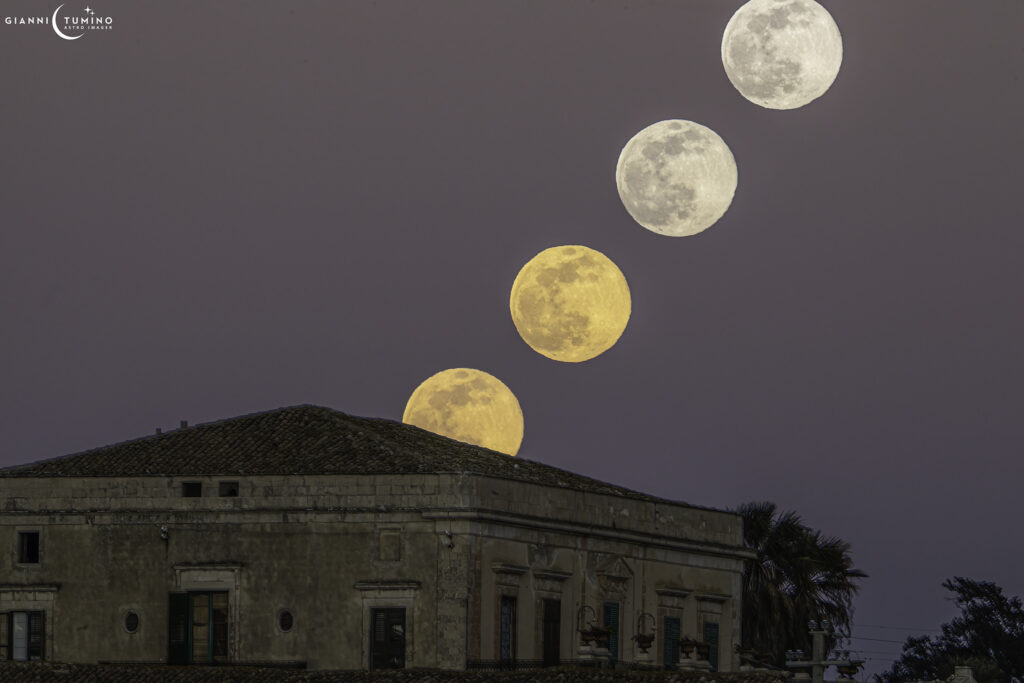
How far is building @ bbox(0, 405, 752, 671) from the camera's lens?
59969 millimetres

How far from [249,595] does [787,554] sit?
74.9 feet

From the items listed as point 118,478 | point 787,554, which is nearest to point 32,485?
point 118,478

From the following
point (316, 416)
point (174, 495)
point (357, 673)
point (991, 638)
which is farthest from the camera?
point (991, 638)

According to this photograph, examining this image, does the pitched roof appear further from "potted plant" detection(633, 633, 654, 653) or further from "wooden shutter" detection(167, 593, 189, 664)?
"potted plant" detection(633, 633, 654, 653)

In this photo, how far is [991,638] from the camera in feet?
357

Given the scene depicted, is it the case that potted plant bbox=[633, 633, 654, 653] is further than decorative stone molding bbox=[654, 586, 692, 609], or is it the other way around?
decorative stone molding bbox=[654, 586, 692, 609]

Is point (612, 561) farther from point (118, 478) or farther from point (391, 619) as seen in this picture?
point (118, 478)

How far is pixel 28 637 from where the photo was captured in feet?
204

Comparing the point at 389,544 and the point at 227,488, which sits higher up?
the point at 227,488

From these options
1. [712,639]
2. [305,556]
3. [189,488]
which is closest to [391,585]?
[305,556]

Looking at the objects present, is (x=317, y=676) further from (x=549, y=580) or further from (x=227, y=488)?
(x=549, y=580)

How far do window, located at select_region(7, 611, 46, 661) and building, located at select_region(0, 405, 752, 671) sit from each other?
0.06m

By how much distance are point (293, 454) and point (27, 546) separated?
702cm

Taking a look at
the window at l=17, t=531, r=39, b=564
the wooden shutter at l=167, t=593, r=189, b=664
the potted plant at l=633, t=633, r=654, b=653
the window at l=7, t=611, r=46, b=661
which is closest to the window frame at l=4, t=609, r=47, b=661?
the window at l=7, t=611, r=46, b=661
